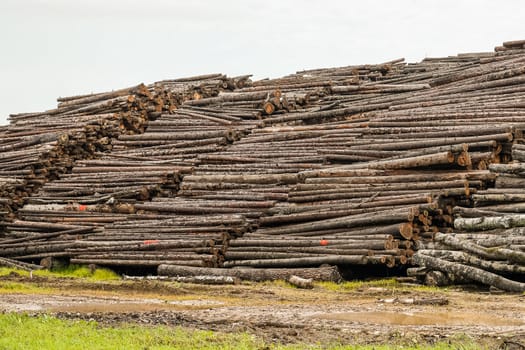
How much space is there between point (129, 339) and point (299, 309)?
4.48 metres

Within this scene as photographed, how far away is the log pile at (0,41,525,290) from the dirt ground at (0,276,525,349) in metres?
2.02

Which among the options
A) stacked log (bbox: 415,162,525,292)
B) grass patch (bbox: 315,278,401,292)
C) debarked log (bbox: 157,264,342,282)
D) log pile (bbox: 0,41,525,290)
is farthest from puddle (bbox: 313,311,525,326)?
debarked log (bbox: 157,264,342,282)

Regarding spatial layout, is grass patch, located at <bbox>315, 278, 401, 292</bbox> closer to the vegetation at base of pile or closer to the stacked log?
the stacked log

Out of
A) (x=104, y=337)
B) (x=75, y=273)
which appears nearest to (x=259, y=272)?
(x=75, y=273)

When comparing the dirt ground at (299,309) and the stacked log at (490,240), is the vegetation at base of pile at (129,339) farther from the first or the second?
the stacked log at (490,240)

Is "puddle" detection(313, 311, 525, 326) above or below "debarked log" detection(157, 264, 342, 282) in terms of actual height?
above

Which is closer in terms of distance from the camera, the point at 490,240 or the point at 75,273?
the point at 490,240

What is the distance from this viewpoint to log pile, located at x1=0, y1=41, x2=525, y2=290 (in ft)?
75.2

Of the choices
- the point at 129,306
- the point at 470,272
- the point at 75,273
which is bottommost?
the point at 75,273

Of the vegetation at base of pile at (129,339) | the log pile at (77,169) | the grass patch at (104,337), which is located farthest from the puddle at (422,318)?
the log pile at (77,169)

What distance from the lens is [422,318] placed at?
15531 millimetres

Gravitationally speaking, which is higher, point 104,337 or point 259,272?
point 104,337

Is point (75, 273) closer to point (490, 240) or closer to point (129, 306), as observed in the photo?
point (129, 306)

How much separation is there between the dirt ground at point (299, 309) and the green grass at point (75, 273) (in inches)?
114
